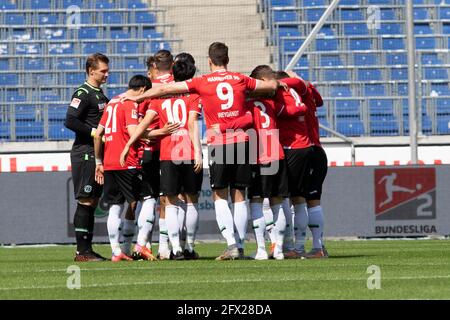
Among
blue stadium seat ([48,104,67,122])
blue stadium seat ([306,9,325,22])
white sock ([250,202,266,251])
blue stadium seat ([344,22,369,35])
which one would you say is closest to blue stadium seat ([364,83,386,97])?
blue stadium seat ([344,22,369,35])

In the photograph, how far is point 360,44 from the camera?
1072 inches

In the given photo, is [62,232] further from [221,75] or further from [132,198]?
[221,75]

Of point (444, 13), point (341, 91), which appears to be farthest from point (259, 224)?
point (444, 13)

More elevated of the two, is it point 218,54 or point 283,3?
point 283,3

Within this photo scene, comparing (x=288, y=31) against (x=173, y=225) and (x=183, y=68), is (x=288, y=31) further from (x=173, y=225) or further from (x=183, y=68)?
(x=173, y=225)

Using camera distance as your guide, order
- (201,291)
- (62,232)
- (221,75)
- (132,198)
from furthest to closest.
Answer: (62,232)
(132,198)
(221,75)
(201,291)

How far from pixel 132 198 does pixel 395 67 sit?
49.1 ft

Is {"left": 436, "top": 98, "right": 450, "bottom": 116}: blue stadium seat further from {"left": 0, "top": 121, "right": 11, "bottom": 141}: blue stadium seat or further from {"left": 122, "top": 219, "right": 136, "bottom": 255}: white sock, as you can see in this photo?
{"left": 122, "top": 219, "right": 136, "bottom": 255}: white sock

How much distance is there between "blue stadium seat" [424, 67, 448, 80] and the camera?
26688mm

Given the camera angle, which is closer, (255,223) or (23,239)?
(255,223)

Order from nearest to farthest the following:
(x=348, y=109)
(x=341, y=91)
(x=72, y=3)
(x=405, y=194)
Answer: (x=405, y=194) → (x=348, y=109) → (x=341, y=91) → (x=72, y=3)

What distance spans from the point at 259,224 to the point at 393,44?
53.9 ft
